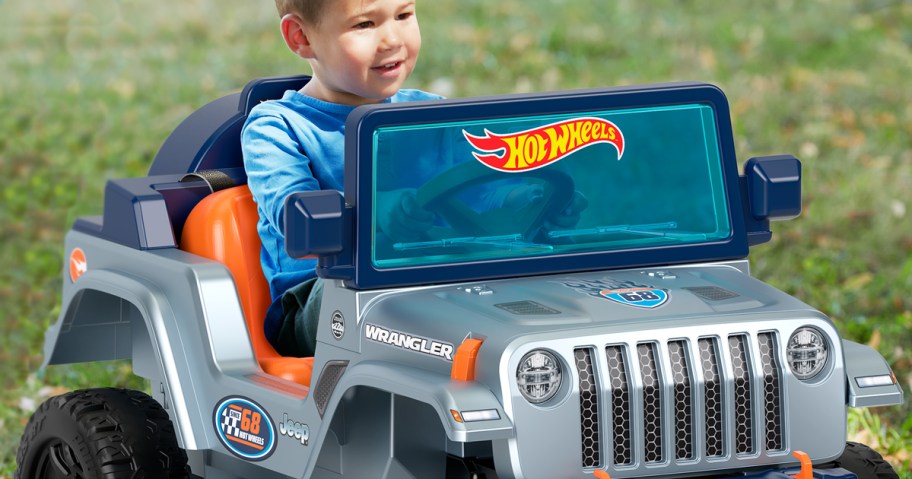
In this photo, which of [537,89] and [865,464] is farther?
[537,89]

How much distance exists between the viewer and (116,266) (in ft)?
15.8

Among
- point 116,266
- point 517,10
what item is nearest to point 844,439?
point 116,266

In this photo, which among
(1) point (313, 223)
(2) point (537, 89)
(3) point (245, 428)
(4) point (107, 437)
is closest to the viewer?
(1) point (313, 223)

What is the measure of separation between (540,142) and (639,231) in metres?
0.40

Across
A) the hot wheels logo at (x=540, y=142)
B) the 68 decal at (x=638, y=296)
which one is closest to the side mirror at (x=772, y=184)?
the hot wheels logo at (x=540, y=142)

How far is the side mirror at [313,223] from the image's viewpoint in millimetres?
3742

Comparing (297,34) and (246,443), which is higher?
(297,34)

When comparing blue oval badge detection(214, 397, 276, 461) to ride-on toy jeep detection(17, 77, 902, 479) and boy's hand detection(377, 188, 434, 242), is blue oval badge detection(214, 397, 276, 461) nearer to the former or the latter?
ride-on toy jeep detection(17, 77, 902, 479)

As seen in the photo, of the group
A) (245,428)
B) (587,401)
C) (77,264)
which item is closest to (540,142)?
(587,401)

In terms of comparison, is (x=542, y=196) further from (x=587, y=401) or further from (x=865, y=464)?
(x=865, y=464)

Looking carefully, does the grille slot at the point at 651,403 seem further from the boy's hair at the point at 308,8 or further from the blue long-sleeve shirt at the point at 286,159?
the boy's hair at the point at 308,8

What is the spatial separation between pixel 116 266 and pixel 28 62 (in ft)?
24.5

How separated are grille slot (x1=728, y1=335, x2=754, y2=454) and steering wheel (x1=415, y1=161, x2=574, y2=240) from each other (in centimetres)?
64

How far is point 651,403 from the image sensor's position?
3615 mm
